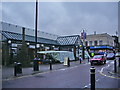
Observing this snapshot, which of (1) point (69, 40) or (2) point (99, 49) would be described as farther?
(2) point (99, 49)

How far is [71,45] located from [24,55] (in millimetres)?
24422

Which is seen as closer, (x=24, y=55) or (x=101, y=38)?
(x=24, y=55)

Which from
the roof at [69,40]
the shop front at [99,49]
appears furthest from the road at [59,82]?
the shop front at [99,49]

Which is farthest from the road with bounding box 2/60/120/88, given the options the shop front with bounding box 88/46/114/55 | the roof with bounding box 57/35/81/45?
the shop front with bounding box 88/46/114/55

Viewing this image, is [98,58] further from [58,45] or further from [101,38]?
[101,38]

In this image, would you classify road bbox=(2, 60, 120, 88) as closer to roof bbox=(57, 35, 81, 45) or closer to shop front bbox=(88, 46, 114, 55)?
roof bbox=(57, 35, 81, 45)

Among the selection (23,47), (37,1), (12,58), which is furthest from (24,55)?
(37,1)

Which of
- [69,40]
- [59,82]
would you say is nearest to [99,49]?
[69,40]

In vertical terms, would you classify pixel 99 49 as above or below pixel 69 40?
below

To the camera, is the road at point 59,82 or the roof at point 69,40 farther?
the roof at point 69,40

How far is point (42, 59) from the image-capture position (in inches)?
1261

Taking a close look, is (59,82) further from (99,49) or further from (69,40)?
(99,49)

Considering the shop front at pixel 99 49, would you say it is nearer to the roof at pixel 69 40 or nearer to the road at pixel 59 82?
the roof at pixel 69 40

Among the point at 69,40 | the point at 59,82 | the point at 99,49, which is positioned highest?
the point at 69,40
